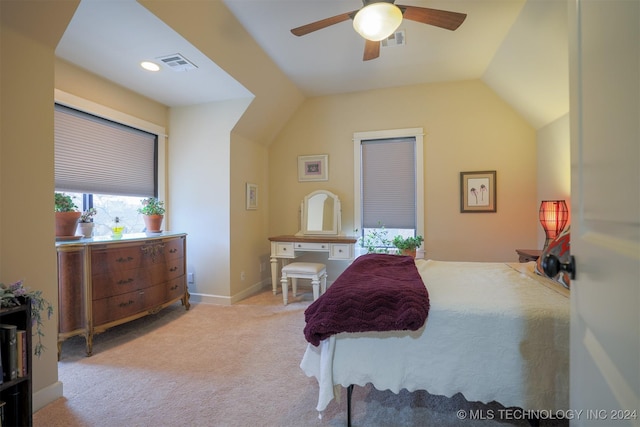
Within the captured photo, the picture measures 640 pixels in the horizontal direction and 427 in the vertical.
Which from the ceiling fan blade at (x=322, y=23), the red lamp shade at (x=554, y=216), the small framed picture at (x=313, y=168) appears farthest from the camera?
the small framed picture at (x=313, y=168)

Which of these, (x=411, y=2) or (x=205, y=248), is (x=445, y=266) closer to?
(x=411, y=2)

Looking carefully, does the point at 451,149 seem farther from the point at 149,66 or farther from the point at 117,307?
the point at 117,307

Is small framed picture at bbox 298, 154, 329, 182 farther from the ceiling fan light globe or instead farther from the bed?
the bed

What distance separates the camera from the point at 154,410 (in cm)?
163

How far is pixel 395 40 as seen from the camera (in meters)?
2.72

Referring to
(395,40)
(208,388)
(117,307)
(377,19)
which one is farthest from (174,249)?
(395,40)

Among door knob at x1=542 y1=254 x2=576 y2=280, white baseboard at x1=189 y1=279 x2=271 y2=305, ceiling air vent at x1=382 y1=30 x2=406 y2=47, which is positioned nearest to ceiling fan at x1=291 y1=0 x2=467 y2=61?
ceiling air vent at x1=382 y1=30 x2=406 y2=47

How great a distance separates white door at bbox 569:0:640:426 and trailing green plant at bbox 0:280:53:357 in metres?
2.13

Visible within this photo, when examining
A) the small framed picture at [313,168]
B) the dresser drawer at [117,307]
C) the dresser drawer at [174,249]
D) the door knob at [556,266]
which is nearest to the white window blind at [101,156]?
the dresser drawer at [174,249]

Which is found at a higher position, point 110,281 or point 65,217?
point 65,217

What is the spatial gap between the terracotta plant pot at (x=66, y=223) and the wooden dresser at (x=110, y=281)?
13 cm

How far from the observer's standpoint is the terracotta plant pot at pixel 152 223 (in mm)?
3145

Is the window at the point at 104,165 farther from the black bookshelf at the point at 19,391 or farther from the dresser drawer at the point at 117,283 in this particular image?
the black bookshelf at the point at 19,391

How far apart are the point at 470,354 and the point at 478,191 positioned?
9.00 ft
